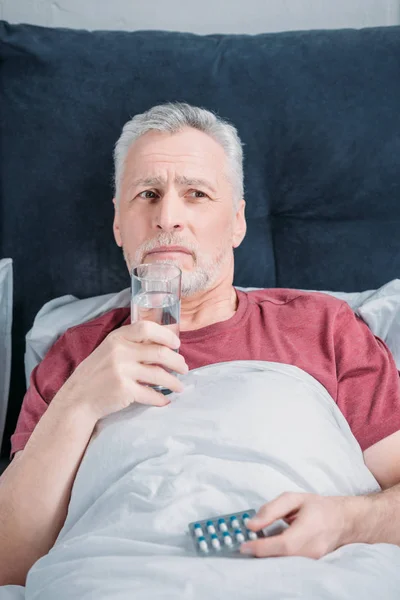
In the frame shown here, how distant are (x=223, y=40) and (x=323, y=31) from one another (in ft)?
0.85

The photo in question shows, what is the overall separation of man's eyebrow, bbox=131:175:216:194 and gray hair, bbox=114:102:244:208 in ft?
0.32

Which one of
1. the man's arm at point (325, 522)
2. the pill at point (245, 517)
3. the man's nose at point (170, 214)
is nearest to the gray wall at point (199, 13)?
the man's nose at point (170, 214)

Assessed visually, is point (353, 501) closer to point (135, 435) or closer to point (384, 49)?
point (135, 435)

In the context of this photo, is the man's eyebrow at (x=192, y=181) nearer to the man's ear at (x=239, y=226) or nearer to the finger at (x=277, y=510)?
the man's ear at (x=239, y=226)

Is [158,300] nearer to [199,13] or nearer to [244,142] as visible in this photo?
[244,142]

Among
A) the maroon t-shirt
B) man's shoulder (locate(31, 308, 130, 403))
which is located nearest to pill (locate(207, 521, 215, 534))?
the maroon t-shirt

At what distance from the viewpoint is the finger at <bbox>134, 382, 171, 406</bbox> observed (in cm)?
137

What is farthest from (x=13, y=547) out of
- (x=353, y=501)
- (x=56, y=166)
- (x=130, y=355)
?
(x=56, y=166)

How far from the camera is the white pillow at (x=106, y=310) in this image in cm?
176

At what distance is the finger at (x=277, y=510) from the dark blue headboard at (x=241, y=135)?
835mm

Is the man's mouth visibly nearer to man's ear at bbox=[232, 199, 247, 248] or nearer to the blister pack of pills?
man's ear at bbox=[232, 199, 247, 248]

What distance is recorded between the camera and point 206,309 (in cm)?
174

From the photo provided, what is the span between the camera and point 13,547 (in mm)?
1375

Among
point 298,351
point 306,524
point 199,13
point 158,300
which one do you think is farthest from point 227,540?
point 199,13
